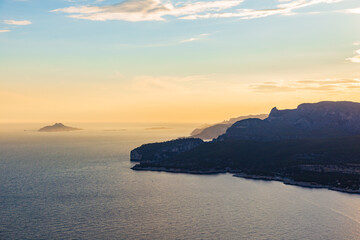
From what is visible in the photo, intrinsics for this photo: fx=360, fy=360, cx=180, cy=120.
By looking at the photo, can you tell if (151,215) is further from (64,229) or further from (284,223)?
(284,223)

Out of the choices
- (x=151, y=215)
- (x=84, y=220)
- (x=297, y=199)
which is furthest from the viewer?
(x=297, y=199)

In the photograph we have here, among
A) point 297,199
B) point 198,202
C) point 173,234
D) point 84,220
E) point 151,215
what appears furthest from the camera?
point 297,199

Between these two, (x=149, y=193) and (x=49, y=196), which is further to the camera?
(x=149, y=193)

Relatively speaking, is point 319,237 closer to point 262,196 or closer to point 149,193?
point 262,196

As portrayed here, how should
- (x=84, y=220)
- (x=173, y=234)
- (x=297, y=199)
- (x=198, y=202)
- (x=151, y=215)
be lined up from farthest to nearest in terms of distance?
(x=297, y=199)
(x=198, y=202)
(x=151, y=215)
(x=84, y=220)
(x=173, y=234)

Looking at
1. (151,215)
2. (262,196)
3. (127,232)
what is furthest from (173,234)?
(262,196)

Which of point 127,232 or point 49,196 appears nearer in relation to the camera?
point 127,232

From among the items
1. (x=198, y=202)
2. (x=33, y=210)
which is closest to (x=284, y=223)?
(x=198, y=202)

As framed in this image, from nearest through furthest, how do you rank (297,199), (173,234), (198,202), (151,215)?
1. (173,234)
2. (151,215)
3. (198,202)
4. (297,199)
